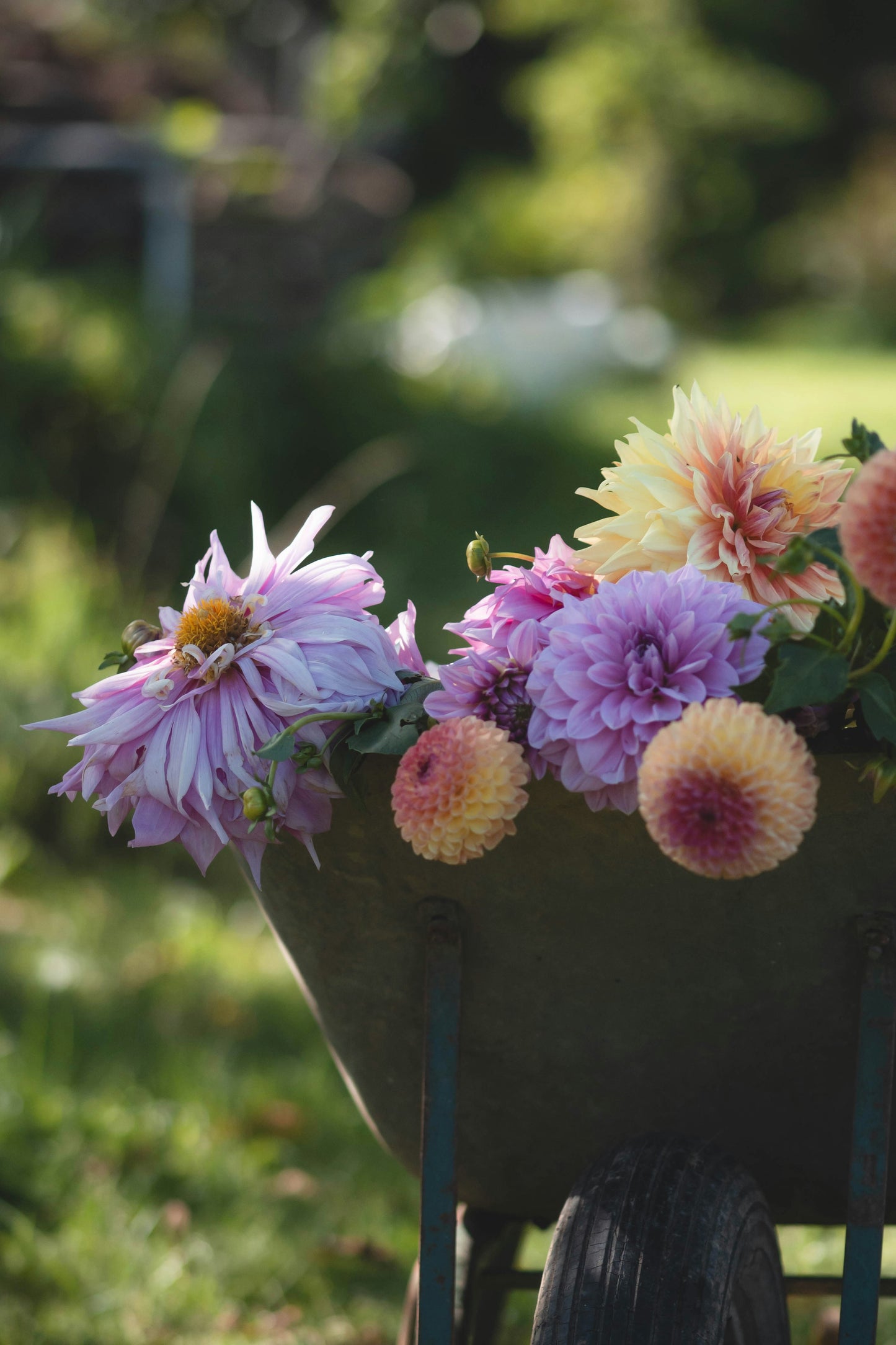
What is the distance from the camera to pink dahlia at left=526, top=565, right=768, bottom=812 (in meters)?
0.82

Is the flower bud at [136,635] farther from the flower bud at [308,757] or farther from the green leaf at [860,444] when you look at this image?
the green leaf at [860,444]

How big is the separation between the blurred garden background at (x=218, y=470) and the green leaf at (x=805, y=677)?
51.6 inches

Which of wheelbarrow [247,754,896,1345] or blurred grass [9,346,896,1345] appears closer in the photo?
wheelbarrow [247,754,896,1345]

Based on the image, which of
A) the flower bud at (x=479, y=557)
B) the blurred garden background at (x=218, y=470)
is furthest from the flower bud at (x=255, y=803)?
the blurred garden background at (x=218, y=470)

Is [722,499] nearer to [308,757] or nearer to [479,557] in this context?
[479,557]

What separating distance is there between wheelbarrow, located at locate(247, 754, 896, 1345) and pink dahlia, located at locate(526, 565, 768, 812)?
0.25 feet

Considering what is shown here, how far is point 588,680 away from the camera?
2.75 feet

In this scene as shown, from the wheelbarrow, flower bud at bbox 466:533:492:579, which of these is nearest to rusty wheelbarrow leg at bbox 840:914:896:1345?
the wheelbarrow

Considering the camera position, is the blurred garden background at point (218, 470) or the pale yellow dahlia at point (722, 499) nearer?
the pale yellow dahlia at point (722, 499)

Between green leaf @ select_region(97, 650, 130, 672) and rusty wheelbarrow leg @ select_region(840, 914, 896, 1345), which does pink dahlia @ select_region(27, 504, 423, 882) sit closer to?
green leaf @ select_region(97, 650, 130, 672)

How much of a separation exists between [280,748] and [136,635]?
21 centimetres

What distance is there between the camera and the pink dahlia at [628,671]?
0.82m

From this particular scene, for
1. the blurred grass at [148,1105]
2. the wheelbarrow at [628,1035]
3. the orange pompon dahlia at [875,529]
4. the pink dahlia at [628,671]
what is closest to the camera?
the orange pompon dahlia at [875,529]

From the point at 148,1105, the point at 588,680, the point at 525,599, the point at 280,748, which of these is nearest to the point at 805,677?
the point at 588,680
